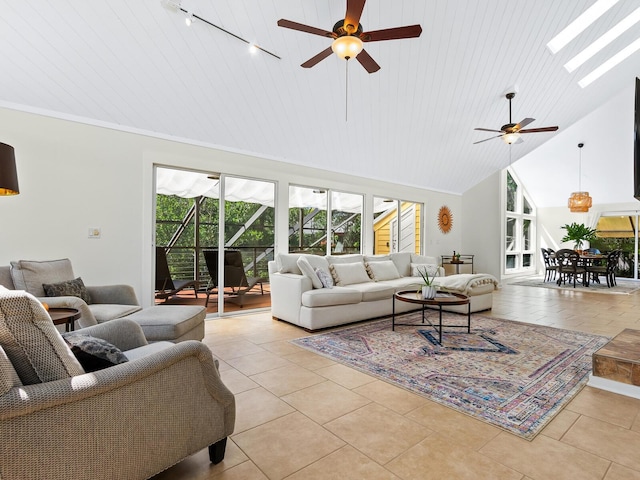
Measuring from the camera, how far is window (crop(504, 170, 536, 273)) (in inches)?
397

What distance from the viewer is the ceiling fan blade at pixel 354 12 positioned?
7.54 ft

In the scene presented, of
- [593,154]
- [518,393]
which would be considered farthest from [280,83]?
[593,154]

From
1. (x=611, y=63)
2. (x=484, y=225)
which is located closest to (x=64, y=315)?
(x=611, y=63)

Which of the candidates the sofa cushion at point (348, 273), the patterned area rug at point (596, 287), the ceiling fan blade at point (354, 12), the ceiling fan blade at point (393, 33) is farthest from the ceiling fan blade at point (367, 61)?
the patterned area rug at point (596, 287)

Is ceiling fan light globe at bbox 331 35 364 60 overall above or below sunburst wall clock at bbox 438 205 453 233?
above

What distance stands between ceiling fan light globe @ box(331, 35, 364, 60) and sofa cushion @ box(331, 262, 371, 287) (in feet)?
9.63

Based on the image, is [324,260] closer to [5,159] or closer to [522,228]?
[5,159]

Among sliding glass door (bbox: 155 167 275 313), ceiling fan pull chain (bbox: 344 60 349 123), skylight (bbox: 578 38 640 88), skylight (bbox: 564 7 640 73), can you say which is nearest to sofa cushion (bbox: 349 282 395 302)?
sliding glass door (bbox: 155 167 275 313)

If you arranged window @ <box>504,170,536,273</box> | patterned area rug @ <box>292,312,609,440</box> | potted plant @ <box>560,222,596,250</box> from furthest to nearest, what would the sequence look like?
window @ <box>504,170,536,273</box> < potted plant @ <box>560,222,596,250</box> < patterned area rug @ <box>292,312,609,440</box>

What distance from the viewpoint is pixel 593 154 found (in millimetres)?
9039

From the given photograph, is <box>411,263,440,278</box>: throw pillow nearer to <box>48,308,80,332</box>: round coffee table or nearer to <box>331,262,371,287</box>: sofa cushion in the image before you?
<box>331,262,371,287</box>: sofa cushion

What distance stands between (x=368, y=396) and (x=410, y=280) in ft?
10.7

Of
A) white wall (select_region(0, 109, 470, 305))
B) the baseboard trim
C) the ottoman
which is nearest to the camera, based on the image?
the baseboard trim

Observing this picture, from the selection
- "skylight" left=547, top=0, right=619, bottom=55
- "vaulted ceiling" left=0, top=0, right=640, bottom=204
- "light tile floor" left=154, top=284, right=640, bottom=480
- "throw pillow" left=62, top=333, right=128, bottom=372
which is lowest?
"light tile floor" left=154, top=284, right=640, bottom=480
